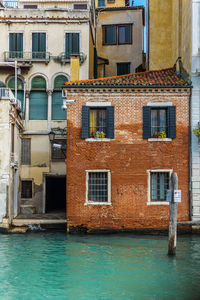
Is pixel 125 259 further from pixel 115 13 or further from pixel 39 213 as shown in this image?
pixel 115 13

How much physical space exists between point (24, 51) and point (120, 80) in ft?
33.3

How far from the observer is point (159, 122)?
18.7 meters

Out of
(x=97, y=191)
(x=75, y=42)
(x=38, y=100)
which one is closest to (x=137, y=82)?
(x=97, y=191)

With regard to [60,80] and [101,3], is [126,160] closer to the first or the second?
[60,80]

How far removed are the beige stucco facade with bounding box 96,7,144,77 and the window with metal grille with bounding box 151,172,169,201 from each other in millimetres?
13914

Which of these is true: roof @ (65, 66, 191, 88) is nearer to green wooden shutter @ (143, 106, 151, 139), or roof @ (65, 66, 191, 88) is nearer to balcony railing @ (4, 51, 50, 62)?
green wooden shutter @ (143, 106, 151, 139)

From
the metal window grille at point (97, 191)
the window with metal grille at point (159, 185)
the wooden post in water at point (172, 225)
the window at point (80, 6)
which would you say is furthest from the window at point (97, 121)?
the window at point (80, 6)

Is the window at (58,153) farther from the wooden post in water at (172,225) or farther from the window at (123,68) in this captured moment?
the wooden post in water at (172,225)

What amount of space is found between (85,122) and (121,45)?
14044 millimetres

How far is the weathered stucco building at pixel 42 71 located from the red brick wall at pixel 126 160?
784 cm

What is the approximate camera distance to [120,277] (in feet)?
36.9

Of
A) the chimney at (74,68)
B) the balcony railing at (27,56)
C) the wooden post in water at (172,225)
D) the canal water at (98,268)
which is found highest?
the balcony railing at (27,56)

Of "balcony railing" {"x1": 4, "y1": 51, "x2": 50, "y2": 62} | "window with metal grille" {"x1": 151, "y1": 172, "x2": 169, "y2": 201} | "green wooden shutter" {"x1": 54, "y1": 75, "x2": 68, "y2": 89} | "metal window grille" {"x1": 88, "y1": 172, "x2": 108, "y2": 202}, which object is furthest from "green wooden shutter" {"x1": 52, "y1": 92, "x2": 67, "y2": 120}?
"window with metal grille" {"x1": 151, "y1": 172, "x2": 169, "y2": 201}

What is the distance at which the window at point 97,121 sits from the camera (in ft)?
60.5
